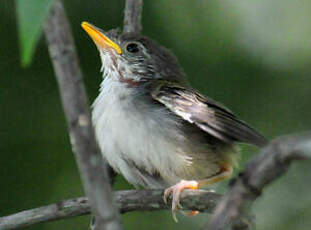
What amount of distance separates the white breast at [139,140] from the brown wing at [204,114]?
0.15 meters

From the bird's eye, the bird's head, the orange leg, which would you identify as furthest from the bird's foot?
the bird's eye

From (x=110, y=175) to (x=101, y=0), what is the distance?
236 centimetres

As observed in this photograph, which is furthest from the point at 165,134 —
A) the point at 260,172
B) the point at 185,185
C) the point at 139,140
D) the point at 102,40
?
the point at 260,172

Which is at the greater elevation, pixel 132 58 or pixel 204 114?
pixel 132 58

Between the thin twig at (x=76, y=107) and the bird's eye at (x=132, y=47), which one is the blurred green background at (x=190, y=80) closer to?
the bird's eye at (x=132, y=47)

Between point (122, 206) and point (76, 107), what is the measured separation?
6.54 ft

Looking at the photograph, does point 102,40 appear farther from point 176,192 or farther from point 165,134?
point 176,192

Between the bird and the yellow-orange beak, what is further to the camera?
the yellow-orange beak

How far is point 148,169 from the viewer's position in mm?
4945

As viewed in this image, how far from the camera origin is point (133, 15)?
221 inches

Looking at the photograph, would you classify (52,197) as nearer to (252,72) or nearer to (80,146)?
(252,72)

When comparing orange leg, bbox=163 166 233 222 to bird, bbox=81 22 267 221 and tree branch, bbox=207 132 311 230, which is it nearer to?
bird, bbox=81 22 267 221

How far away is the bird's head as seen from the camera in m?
5.60

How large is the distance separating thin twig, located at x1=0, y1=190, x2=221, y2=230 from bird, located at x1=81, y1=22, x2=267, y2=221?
0.43 feet
